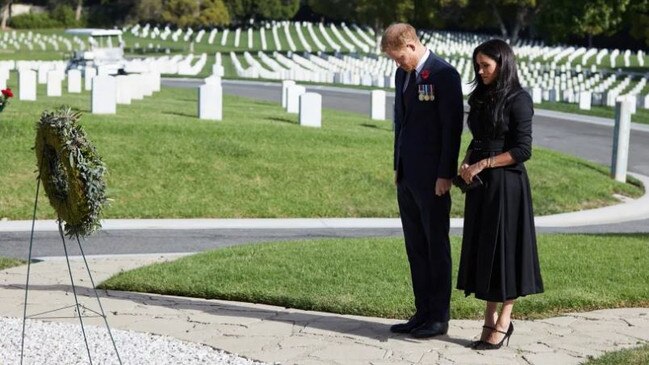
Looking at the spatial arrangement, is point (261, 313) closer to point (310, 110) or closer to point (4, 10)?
point (310, 110)

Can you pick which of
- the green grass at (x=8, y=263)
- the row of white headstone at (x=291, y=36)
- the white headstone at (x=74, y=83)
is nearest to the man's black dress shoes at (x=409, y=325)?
the green grass at (x=8, y=263)

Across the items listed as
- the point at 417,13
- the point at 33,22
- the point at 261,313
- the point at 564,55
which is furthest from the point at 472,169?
the point at 33,22

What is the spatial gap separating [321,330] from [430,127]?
5.05 feet

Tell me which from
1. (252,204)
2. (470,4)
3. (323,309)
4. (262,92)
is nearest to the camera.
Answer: (323,309)

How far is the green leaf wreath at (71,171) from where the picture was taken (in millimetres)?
6699

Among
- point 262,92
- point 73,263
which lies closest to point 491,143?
point 73,263

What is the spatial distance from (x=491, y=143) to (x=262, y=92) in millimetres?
34328

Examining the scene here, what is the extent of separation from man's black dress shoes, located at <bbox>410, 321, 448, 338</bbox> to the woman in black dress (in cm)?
47

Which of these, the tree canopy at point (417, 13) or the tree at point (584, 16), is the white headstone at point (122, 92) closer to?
the tree canopy at point (417, 13)

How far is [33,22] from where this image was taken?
106 m

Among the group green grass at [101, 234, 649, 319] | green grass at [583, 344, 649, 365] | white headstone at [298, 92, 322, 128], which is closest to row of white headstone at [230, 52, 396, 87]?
white headstone at [298, 92, 322, 128]

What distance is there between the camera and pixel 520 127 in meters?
7.53

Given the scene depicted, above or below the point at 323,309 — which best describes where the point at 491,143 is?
above

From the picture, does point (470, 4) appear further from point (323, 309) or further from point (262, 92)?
point (323, 309)
